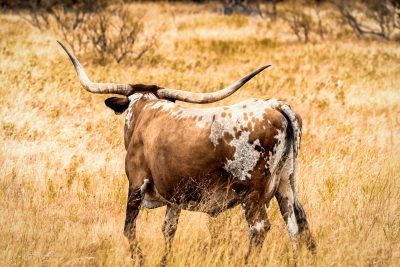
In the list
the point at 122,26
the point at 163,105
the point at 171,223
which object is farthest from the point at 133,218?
the point at 122,26

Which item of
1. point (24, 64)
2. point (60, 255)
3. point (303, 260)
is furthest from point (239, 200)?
point (24, 64)

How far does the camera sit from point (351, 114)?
1080cm

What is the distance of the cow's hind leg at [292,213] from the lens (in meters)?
4.56

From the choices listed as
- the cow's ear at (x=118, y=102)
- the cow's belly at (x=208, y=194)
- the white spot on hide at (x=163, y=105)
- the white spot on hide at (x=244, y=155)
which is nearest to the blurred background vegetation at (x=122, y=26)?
the cow's ear at (x=118, y=102)

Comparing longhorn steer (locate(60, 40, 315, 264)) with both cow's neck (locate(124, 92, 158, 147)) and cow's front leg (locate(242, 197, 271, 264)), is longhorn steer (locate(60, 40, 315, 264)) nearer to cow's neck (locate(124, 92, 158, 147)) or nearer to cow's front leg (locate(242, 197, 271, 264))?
cow's front leg (locate(242, 197, 271, 264))

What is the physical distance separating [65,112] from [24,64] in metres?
3.98

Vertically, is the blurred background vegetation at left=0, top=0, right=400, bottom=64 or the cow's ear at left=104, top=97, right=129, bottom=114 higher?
the cow's ear at left=104, top=97, right=129, bottom=114

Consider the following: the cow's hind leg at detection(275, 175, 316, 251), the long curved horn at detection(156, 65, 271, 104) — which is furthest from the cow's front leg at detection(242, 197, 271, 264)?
the long curved horn at detection(156, 65, 271, 104)

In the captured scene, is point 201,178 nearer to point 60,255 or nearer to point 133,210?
point 133,210

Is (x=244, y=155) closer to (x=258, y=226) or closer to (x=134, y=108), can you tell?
(x=258, y=226)

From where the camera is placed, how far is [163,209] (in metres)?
5.96

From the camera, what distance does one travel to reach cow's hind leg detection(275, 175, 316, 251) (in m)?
4.56

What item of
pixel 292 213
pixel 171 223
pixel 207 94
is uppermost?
pixel 207 94

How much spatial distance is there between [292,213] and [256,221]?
40 cm
